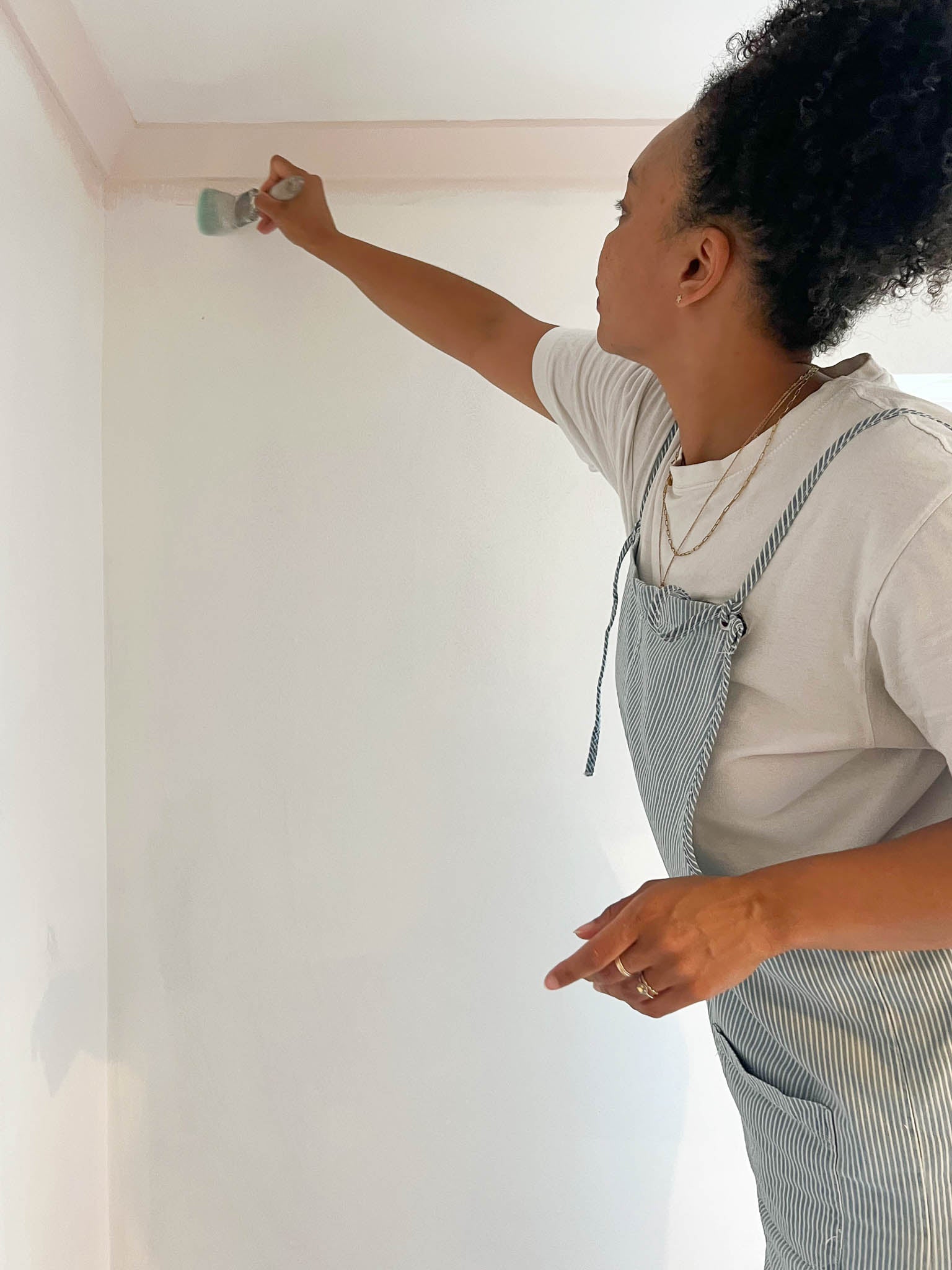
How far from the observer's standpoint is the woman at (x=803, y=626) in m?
0.65

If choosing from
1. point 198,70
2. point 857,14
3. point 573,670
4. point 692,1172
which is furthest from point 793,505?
point 692,1172

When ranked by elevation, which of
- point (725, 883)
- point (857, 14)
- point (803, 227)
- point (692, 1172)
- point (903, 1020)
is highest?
point (857, 14)

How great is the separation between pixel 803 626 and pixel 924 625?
110 mm

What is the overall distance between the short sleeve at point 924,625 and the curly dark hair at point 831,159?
20 centimetres

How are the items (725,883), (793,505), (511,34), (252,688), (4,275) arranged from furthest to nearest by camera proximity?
(252,688)
(511,34)
(4,275)
(793,505)
(725,883)

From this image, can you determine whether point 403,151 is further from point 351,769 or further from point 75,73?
point 351,769

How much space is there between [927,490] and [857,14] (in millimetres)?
321

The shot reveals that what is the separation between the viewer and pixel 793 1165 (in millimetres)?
878

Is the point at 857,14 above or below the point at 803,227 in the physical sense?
above

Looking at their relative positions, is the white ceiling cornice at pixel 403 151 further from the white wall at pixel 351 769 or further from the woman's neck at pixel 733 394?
the woman's neck at pixel 733 394

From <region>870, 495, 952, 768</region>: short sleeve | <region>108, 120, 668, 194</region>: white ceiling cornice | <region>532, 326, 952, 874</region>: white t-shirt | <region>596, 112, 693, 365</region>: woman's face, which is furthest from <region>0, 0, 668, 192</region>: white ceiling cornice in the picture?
<region>870, 495, 952, 768</region>: short sleeve

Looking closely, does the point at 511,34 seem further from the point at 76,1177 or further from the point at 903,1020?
the point at 76,1177

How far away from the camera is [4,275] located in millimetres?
919

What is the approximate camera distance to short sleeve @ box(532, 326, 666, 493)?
3.25 ft
